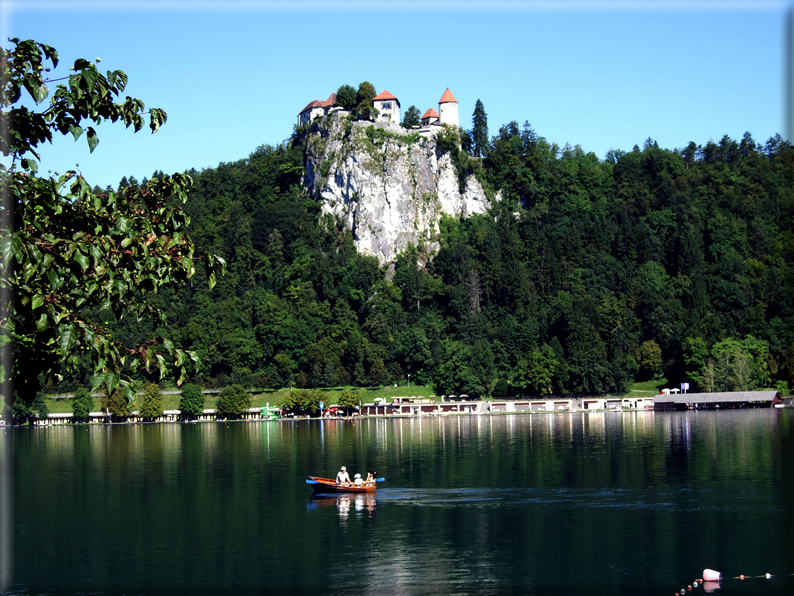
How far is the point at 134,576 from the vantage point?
3825 cm

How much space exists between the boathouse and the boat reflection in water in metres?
113

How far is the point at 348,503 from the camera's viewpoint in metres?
57.1

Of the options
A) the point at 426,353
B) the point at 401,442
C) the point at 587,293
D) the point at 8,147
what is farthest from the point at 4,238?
the point at 587,293

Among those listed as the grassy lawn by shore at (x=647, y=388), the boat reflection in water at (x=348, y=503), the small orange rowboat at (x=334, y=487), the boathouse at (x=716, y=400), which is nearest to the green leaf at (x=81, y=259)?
the boat reflection in water at (x=348, y=503)

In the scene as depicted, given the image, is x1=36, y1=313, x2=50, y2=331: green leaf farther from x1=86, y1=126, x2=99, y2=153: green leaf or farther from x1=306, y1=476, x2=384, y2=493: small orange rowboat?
x1=306, y1=476, x2=384, y2=493: small orange rowboat

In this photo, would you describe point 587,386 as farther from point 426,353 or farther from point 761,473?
point 761,473

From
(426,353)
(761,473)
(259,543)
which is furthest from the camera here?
(426,353)

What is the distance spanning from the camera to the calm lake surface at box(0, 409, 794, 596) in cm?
3647

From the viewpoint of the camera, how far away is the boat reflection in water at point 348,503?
176 ft

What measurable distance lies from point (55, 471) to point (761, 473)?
6465 centimetres

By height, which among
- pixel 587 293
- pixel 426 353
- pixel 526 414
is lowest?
pixel 526 414

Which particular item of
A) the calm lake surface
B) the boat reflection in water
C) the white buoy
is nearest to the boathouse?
the calm lake surface

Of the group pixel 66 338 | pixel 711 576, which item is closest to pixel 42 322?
pixel 66 338

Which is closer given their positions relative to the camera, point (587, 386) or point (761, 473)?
point (761, 473)
